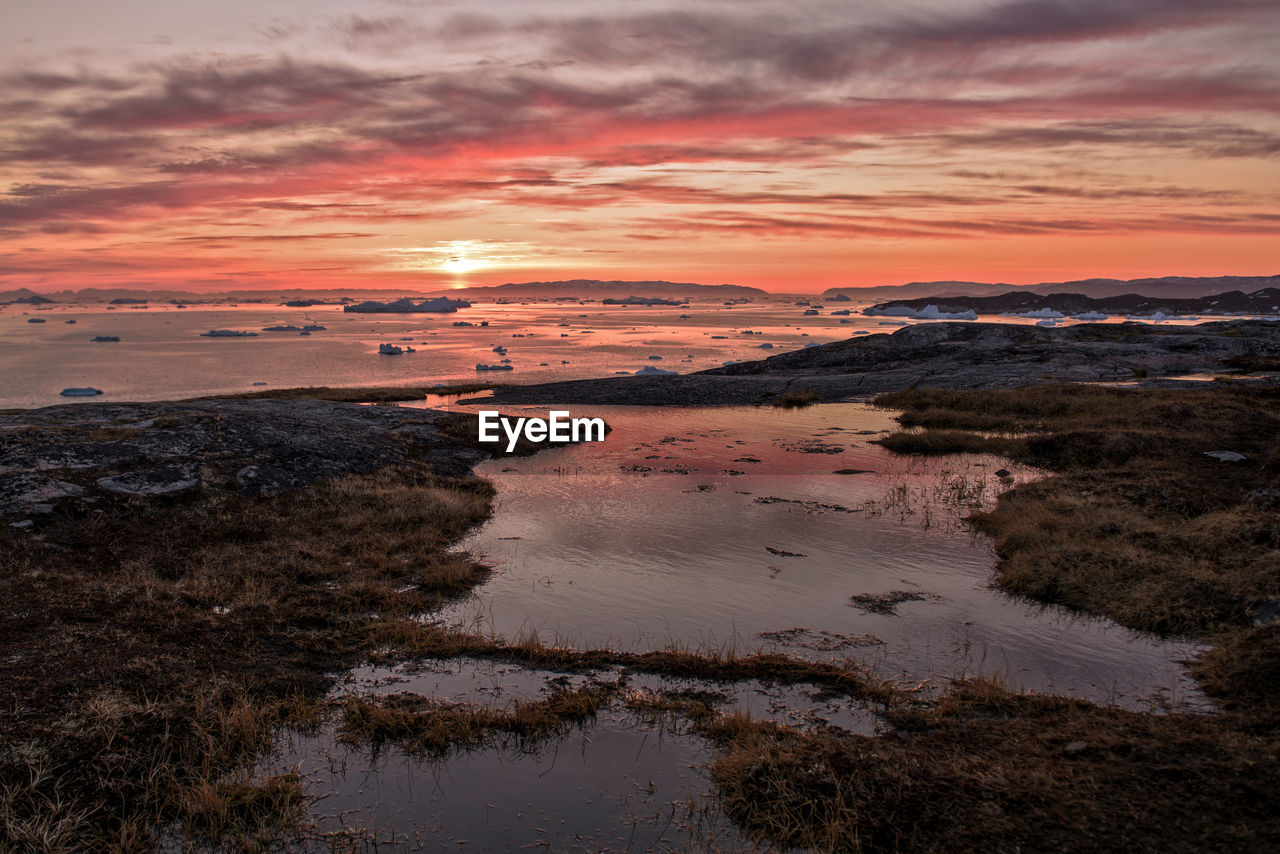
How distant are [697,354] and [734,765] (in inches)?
3336

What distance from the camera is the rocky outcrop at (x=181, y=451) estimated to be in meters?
17.2

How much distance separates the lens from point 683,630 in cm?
1239

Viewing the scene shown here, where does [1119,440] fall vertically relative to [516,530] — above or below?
above

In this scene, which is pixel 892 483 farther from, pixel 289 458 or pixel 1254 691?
pixel 289 458

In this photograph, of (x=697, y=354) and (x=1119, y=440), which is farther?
(x=697, y=354)

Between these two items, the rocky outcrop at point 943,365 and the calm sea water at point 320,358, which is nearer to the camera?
the rocky outcrop at point 943,365

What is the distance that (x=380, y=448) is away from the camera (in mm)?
25328

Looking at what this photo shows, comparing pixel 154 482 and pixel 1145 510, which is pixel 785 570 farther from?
pixel 154 482

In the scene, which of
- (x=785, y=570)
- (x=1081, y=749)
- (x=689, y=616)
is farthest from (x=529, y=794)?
(x=785, y=570)

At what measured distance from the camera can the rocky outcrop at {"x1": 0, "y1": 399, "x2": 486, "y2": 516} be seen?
56.5 feet

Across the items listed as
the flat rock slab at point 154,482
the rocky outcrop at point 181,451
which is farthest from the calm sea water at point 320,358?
the flat rock slab at point 154,482

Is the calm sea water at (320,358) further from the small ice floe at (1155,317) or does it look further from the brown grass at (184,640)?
the small ice floe at (1155,317)

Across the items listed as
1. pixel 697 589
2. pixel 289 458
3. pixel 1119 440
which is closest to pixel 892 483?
pixel 1119 440

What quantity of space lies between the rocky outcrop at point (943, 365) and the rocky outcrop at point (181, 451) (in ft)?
62.8
